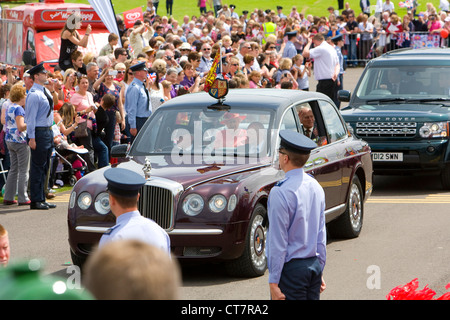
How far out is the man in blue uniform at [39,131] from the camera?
40.3 feet

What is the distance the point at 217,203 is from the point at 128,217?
3.67 m

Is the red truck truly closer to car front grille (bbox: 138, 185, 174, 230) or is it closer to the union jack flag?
the union jack flag

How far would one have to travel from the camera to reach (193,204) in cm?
823

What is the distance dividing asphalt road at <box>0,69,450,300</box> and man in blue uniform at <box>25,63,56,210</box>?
0.31 meters

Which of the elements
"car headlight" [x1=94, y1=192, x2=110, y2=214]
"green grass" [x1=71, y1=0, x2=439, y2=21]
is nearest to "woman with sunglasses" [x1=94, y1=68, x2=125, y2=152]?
"car headlight" [x1=94, y1=192, x2=110, y2=214]

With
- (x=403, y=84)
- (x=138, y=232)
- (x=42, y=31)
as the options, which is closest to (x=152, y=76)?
(x=42, y=31)

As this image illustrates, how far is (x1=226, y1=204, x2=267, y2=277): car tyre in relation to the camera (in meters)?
8.40

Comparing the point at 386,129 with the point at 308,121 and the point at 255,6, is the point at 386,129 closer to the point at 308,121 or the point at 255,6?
the point at 308,121

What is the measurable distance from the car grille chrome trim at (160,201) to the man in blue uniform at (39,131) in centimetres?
456

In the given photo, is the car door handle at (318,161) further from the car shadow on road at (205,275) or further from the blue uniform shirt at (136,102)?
the blue uniform shirt at (136,102)

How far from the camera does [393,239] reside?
1040 centimetres

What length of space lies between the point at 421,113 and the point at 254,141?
548 cm
